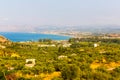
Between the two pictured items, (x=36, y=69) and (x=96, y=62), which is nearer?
(x=36, y=69)

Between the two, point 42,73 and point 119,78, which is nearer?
point 119,78

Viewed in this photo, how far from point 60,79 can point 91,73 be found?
3.27 m

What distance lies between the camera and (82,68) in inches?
1280

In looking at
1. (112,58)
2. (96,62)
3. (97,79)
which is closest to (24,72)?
(97,79)

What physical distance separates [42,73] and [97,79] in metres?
6.28

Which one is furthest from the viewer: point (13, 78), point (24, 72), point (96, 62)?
point (96, 62)

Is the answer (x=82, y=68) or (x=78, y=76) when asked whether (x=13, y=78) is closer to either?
(x=78, y=76)

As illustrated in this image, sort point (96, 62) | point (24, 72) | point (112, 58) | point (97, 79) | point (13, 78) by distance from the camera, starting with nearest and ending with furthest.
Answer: point (13, 78), point (97, 79), point (24, 72), point (96, 62), point (112, 58)

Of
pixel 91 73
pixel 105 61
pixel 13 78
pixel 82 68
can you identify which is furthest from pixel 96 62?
pixel 13 78

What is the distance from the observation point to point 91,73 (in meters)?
29.4

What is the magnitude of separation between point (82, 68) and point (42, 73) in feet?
13.6

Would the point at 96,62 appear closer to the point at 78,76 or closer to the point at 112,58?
the point at 112,58

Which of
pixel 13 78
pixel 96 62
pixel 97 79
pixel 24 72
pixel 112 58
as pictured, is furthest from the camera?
pixel 112 58

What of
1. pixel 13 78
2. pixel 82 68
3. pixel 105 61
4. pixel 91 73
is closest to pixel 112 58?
pixel 105 61
